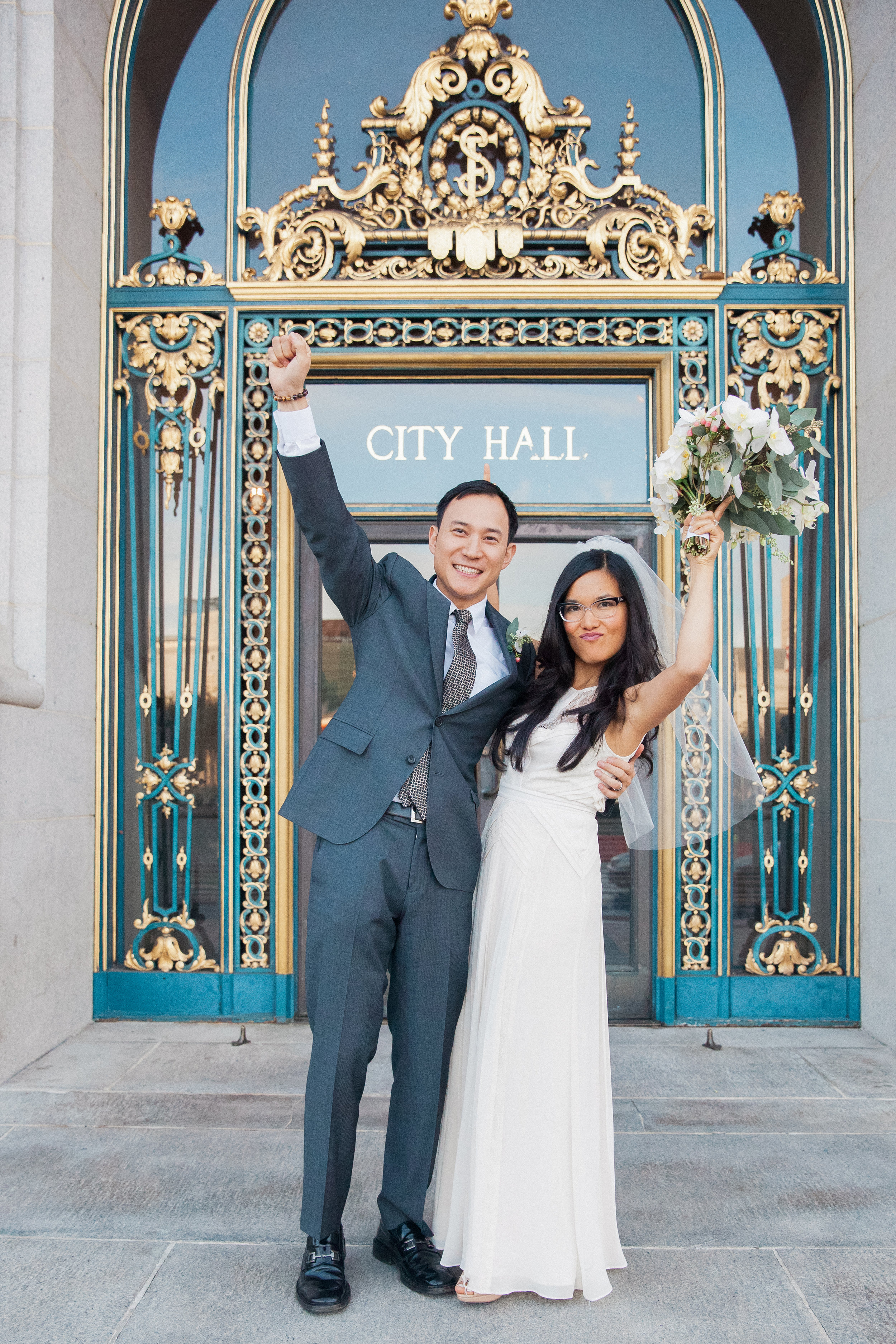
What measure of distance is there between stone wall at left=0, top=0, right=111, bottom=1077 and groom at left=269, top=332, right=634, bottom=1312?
2123 millimetres

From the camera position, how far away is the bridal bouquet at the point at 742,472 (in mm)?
2395

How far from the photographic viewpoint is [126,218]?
198 inches

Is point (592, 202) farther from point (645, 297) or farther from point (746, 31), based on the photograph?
point (746, 31)

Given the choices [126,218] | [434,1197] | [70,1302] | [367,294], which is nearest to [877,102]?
[367,294]

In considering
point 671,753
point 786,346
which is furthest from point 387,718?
point 786,346

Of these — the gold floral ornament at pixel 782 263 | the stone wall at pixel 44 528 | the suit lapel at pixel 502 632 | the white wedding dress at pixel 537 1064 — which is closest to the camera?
the white wedding dress at pixel 537 1064

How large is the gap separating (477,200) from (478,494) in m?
2.99

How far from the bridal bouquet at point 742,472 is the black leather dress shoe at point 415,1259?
1.99 m

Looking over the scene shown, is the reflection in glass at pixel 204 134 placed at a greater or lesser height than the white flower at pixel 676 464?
greater

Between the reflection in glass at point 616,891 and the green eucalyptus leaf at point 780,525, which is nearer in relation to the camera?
the green eucalyptus leaf at point 780,525

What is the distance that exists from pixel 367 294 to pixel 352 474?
2.99 ft

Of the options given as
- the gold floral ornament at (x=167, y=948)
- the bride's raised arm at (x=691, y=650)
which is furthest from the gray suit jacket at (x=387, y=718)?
the gold floral ornament at (x=167, y=948)

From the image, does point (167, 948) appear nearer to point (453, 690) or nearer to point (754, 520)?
point (453, 690)

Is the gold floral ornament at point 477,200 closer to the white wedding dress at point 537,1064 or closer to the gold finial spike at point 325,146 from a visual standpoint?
the gold finial spike at point 325,146
